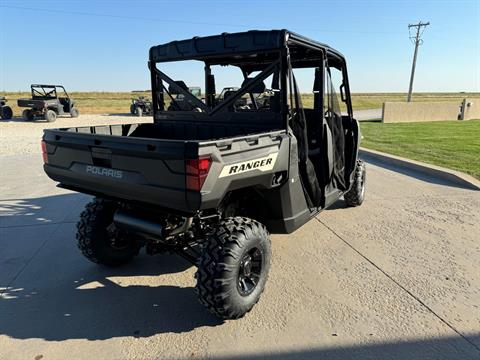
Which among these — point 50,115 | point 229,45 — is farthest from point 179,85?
point 50,115

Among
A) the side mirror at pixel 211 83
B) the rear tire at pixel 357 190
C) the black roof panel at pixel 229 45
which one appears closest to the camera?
the black roof panel at pixel 229 45

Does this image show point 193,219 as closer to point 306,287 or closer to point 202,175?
point 202,175

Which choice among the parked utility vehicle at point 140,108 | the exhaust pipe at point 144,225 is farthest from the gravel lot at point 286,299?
the parked utility vehicle at point 140,108

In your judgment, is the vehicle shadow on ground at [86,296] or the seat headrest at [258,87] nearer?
the vehicle shadow on ground at [86,296]

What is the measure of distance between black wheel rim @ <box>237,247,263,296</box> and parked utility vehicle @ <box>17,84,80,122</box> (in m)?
21.5

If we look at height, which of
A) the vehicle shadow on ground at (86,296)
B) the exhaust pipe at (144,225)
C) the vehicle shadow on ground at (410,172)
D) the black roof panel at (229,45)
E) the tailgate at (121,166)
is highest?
the black roof panel at (229,45)

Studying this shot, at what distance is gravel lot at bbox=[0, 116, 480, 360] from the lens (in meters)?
2.46

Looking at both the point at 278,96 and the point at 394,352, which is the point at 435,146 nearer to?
the point at 278,96

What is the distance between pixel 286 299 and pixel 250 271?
0.39m

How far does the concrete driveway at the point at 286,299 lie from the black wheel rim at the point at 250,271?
197 mm

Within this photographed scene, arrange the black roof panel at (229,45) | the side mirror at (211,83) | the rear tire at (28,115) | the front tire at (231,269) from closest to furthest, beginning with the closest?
the front tire at (231,269), the black roof panel at (229,45), the side mirror at (211,83), the rear tire at (28,115)

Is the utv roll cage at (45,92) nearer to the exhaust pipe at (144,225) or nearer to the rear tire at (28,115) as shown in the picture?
the rear tire at (28,115)

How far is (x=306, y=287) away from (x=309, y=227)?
4.72 ft

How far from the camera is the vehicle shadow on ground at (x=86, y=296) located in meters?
2.68
